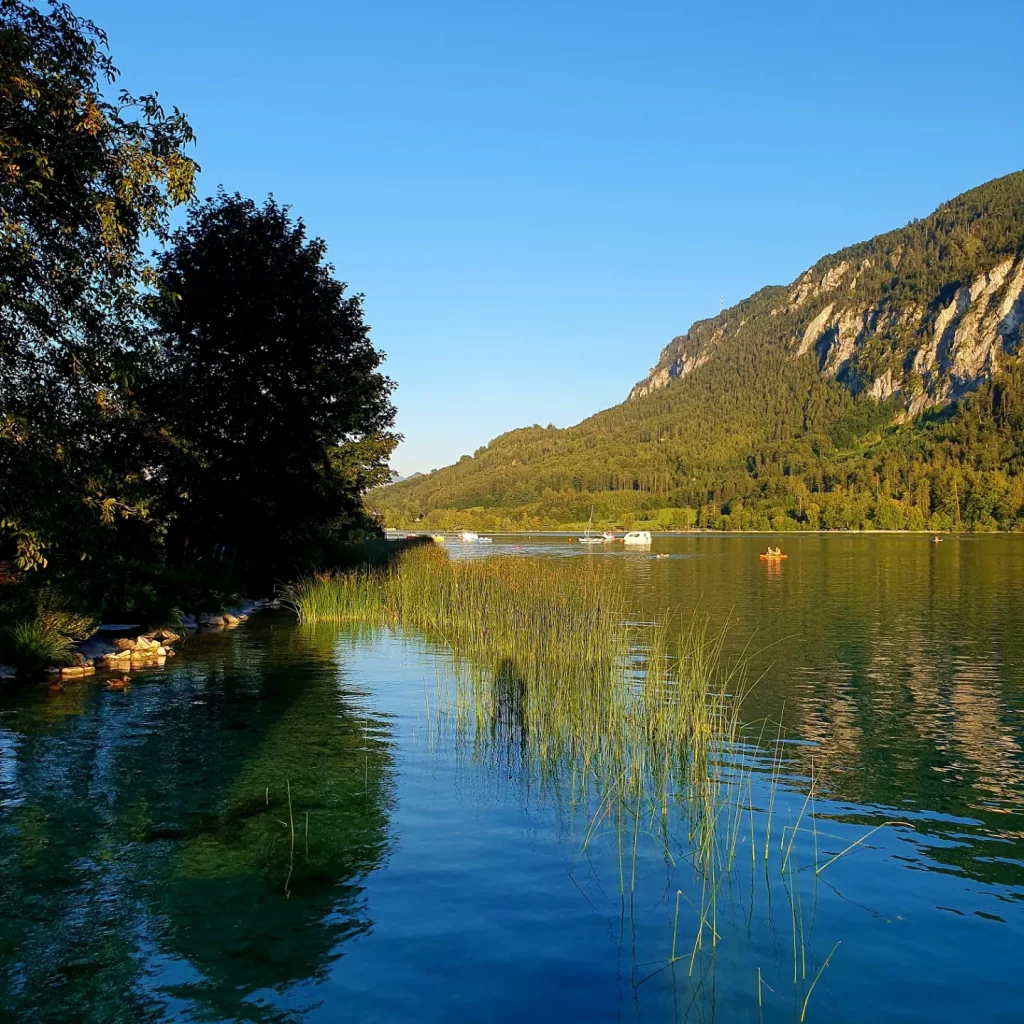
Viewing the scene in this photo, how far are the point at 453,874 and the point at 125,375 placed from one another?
9221 millimetres

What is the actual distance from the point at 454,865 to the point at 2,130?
1056 cm

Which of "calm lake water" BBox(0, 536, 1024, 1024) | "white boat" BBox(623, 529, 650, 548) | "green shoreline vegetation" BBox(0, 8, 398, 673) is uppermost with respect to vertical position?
"green shoreline vegetation" BBox(0, 8, 398, 673)

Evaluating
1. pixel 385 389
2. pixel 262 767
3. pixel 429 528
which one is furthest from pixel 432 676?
pixel 429 528

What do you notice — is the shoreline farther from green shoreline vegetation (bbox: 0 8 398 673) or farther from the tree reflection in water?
the tree reflection in water

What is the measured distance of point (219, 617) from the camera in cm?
2416

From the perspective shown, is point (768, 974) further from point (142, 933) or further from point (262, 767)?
point (262, 767)

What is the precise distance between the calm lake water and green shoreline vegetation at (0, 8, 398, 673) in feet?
10.1

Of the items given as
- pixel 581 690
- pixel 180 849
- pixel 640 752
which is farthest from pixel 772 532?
pixel 180 849

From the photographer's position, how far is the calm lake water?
18.2 feet

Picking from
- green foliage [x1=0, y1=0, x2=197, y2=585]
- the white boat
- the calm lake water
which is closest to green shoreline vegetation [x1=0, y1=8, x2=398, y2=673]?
green foliage [x1=0, y1=0, x2=197, y2=585]

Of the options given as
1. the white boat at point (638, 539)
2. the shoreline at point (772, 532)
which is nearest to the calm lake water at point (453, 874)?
the white boat at point (638, 539)

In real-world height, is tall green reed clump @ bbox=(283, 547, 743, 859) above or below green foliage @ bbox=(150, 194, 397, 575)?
below

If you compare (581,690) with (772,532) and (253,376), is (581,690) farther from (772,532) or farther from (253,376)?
(772,532)

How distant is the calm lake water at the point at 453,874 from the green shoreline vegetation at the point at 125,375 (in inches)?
121
